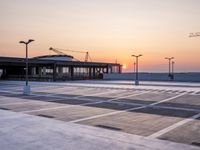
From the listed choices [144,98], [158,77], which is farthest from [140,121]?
[158,77]

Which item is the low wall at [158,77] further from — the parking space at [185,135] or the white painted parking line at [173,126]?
the parking space at [185,135]

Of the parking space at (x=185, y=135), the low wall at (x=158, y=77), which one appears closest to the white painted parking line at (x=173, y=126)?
the parking space at (x=185, y=135)

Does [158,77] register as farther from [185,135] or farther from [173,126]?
[185,135]

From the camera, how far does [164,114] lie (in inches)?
612

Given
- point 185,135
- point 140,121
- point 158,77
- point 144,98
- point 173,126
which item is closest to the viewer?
point 185,135

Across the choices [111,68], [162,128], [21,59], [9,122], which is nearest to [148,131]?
[162,128]

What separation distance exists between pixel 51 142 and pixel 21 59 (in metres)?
57.1

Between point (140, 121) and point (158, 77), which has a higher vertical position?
point (158, 77)

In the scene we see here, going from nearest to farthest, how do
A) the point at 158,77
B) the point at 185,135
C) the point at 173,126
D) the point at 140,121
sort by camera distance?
the point at 185,135
the point at 173,126
the point at 140,121
the point at 158,77

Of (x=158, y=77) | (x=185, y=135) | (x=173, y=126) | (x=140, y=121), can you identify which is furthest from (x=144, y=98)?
(x=158, y=77)

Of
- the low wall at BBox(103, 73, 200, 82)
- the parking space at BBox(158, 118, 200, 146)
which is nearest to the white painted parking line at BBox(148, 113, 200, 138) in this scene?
the parking space at BBox(158, 118, 200, 146)

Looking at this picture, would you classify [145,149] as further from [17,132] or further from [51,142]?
[17,132]

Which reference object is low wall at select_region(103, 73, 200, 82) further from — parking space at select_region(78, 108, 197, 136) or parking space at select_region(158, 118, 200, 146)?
parking space at select_region(158, 118, 200, 146)

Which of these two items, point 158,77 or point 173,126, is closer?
point 173,126
